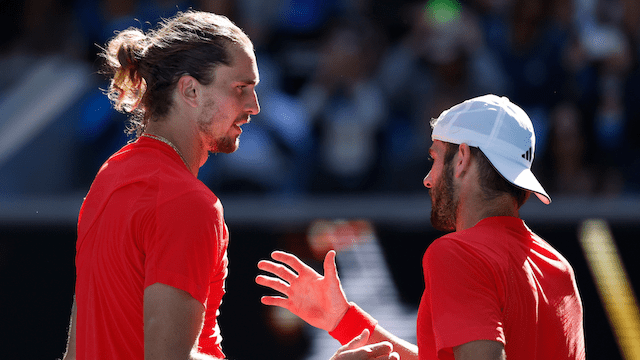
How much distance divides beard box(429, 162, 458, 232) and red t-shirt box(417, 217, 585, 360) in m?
0.15

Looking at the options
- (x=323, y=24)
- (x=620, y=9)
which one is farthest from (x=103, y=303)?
(x=620, y=9)

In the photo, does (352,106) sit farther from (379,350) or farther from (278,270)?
(379,350)


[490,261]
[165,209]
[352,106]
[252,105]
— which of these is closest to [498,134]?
[490,261]

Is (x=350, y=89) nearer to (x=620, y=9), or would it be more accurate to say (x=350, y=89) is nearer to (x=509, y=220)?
(x=620, y=9)

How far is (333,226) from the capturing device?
5.80m

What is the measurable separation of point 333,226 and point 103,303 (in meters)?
4.03

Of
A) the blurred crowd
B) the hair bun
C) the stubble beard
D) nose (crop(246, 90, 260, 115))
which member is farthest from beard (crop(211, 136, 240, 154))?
the blurred crowd

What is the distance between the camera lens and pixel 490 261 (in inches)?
69.7

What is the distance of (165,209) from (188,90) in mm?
458

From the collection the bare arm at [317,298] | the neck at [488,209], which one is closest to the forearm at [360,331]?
the bare arm at [317,298]

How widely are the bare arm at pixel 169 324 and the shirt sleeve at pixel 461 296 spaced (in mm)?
586

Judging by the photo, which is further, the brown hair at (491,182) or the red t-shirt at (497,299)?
the brown hair at (491,182)

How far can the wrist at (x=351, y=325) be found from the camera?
2.39 metres

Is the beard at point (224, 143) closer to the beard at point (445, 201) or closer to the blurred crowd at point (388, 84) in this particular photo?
the beard at point (445, 201)
